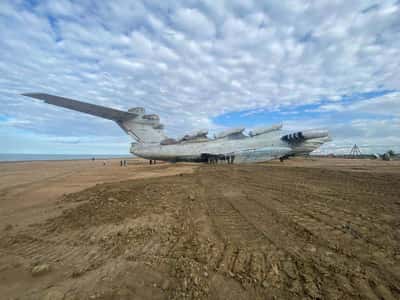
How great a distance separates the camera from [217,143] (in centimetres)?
2378

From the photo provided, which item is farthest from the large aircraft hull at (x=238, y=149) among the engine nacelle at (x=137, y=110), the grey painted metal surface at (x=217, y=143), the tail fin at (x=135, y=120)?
the engine nacelle at (x=137, y=110)

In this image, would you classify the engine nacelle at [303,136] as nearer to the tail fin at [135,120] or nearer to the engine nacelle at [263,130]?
the engine nacelle at [263,130]

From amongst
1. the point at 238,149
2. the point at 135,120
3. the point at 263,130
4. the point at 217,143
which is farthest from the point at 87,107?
the point at 263,130

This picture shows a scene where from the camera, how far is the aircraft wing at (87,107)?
13027 mm

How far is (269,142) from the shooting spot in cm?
2380

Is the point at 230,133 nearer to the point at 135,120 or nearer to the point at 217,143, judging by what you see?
the point at 217,143

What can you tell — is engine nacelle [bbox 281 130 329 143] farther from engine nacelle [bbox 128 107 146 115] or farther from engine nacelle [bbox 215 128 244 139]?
engine nacelle [bbox 128 107 146 115]

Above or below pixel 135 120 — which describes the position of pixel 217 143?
below

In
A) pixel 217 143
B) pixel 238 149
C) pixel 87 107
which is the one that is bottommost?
pixel 238 149

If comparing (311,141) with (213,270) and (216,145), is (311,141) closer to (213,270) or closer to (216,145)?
(216,145)

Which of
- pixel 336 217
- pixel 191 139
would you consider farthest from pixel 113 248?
pixel 191 139

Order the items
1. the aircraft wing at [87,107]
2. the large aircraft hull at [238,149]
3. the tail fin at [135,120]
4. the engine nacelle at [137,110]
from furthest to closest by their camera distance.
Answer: the large aircraft hull at [238,149], the engine nacelle at [137,110], the tail fin at [135,120], the aircraft wing at [87,107]

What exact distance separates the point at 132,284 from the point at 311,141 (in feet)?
85.2

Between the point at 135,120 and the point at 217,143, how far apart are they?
9822mm
